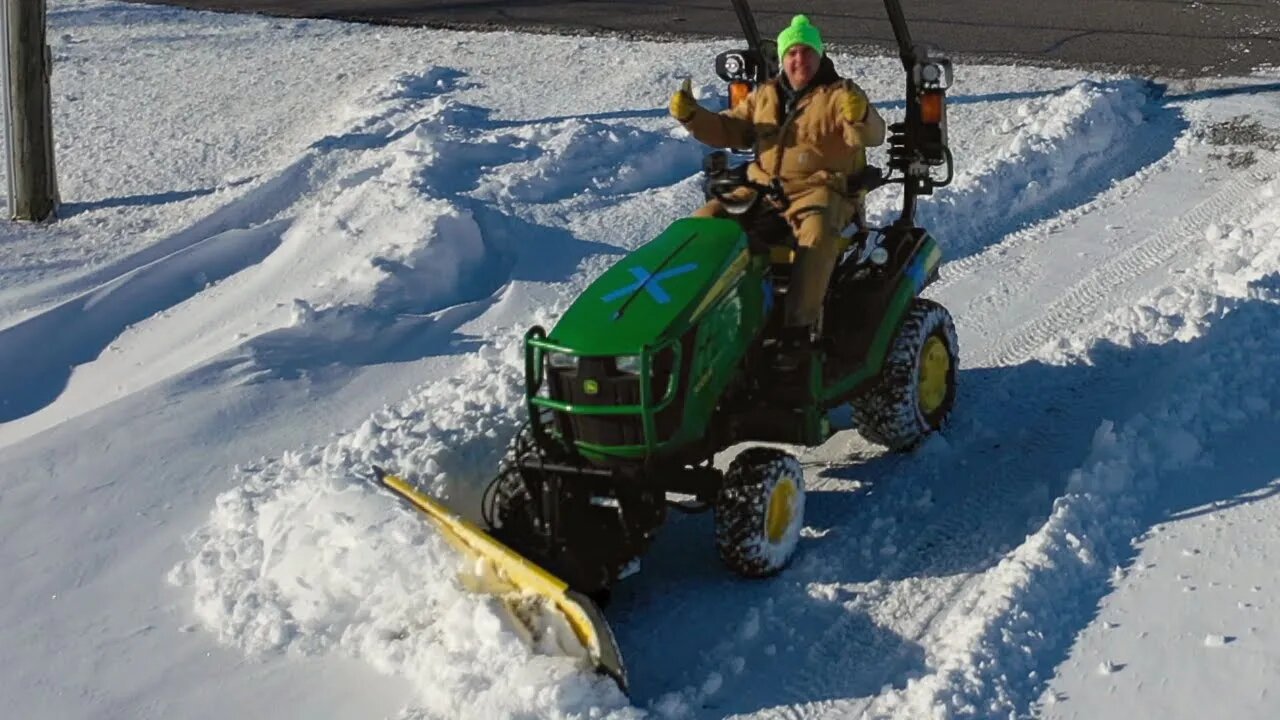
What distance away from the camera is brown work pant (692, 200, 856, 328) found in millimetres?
6414

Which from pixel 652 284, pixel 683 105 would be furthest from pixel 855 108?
pixel 652 284

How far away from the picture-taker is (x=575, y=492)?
587 centimetres

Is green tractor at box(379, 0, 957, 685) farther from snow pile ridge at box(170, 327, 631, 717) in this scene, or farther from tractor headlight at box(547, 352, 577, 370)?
snow pile ridge at box(170, 327, 631, 717)

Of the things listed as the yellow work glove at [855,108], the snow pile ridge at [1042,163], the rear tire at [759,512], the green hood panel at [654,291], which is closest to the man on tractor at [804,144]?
the yellow work glove at [855,108]

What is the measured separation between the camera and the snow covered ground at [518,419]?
551 cm

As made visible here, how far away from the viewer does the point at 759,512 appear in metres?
5.86

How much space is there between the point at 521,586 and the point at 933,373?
2.52m

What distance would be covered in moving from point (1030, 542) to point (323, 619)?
104 inches

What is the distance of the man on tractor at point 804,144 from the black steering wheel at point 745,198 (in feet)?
0.15

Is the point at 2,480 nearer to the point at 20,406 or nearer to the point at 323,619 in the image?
the point at 20,406

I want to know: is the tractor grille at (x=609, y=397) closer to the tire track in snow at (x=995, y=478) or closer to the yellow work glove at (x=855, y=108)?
the tire track in snow at (x=995, y=478)

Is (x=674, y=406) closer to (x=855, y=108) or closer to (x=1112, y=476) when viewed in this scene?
(x=855, y=108)

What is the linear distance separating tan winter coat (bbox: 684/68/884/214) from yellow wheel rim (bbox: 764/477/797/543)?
1.23 m

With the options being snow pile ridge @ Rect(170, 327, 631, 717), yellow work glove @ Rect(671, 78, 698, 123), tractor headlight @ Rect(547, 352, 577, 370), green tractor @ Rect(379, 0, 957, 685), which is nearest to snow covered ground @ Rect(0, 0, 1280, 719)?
snow pile ridge @ Rect(170, 327, 631, 717)
